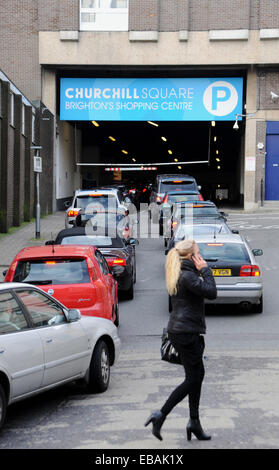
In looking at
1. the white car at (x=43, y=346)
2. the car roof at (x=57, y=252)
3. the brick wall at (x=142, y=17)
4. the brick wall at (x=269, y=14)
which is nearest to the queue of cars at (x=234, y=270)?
the car roof at (x=57, y=252)

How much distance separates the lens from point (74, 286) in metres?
10.1

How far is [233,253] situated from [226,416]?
22.1 feet

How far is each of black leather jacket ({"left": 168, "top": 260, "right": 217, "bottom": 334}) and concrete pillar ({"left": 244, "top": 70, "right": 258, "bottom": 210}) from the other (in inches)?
1288

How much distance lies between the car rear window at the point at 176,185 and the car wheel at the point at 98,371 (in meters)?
22.6

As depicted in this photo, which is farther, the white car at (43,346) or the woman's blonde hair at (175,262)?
the white car at (43,346)

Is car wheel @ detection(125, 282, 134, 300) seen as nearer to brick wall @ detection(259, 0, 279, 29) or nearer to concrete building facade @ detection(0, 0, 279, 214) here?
concrete building facade @ detection(0, 0, 279, 214)

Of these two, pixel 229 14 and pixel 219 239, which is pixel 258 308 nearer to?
pixel 219 239

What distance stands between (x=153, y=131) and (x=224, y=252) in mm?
42611

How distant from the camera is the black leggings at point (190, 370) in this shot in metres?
6.04

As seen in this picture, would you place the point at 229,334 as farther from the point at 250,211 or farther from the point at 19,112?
the point at 250,211

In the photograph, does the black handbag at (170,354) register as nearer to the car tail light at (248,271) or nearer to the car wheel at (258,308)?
the car tail light at (248,271)

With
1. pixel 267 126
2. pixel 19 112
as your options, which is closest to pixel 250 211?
pixel 267 126

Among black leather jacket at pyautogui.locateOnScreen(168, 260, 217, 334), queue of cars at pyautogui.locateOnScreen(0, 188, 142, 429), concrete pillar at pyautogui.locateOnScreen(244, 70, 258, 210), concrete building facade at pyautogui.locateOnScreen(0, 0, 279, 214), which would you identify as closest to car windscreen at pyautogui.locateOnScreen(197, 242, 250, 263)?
queue of cars at pyautogui.locateOnScreen(0, 188, 142, 429)

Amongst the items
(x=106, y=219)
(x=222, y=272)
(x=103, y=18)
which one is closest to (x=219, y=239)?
(x=222, y=272)
